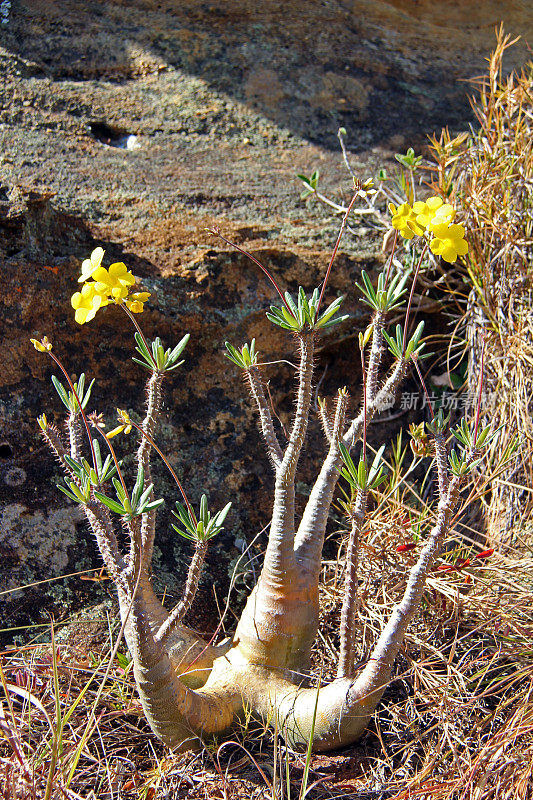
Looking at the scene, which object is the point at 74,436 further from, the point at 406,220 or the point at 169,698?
the point at 406,220

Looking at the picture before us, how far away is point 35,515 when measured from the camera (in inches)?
71.9

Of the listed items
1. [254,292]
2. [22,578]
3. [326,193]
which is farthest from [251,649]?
[326,193]

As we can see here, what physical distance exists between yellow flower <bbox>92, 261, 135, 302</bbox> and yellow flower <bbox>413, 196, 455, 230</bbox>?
638 millimetres

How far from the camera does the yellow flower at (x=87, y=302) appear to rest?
1316 millimetres

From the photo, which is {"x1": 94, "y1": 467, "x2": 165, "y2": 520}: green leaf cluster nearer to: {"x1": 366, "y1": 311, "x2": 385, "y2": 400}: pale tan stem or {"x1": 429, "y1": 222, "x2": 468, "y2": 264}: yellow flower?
{"x1": 366, "y1": 311, "x2": 385, "y2": 400}: pale tan stem

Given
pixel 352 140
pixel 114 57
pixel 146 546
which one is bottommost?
pixel 146 546

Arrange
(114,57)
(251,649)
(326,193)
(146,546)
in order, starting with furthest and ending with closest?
(114,57), (326,193), (251,649), (146,546)

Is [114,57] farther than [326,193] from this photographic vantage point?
Yes

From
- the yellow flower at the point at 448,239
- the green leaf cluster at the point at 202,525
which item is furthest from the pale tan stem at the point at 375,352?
the green leaf cluster at the point at 202,525

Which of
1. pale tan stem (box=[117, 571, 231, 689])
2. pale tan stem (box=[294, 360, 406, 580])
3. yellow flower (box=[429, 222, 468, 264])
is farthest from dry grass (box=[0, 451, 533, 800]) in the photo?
yellow flower (box=[429, 222, 468, 264])

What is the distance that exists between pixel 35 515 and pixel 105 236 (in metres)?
0.97

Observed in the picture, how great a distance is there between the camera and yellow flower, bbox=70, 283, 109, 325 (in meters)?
1.32

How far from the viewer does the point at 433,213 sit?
134cm

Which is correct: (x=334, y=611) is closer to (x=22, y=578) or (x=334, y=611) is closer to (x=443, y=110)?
(x=22, y=578)
